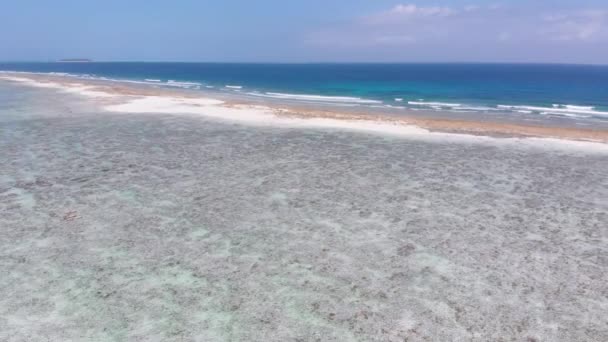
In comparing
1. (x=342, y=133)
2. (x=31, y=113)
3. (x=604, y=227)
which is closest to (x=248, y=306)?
(x=604, y=227)

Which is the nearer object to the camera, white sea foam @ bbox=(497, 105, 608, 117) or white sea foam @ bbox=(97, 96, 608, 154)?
white sea foam @ bbox=(97, 96, 608, 154)

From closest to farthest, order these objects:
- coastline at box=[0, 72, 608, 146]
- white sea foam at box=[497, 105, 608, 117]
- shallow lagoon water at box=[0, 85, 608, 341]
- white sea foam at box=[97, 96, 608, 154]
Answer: shallow lagoon water at box=[0, 85, 608, 341] < white sea foam at box=[97, 96, 608, 154] < coastline at box=[0, 72, 608, 146] < white sea foam at box=[497, 105, 608, 117]

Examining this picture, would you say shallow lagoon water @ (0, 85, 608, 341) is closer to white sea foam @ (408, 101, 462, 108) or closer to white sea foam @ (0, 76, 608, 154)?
white sea foam @ (0, 76, 608, 154)

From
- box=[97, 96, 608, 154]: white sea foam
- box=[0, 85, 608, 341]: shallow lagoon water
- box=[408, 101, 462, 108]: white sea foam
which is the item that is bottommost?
box=[0, 85, 608, 341]: shallow lagoon water

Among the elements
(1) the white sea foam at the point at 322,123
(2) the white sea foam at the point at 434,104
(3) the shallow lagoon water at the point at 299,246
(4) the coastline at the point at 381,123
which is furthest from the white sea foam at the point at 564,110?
(3) the shallow lagoon water at the point at 299,246

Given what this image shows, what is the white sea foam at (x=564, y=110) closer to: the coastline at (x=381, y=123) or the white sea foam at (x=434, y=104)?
the white sea foam at (x=434, y=104)

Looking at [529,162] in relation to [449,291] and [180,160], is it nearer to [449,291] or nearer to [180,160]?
[449,291]

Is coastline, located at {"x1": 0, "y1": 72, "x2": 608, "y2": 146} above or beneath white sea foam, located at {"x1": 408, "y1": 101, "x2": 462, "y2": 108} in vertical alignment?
beneath

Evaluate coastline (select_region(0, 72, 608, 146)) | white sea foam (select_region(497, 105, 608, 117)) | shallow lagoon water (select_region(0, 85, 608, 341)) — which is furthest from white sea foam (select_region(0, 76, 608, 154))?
white sea foam (select_region(497, 105, 608, 117))
